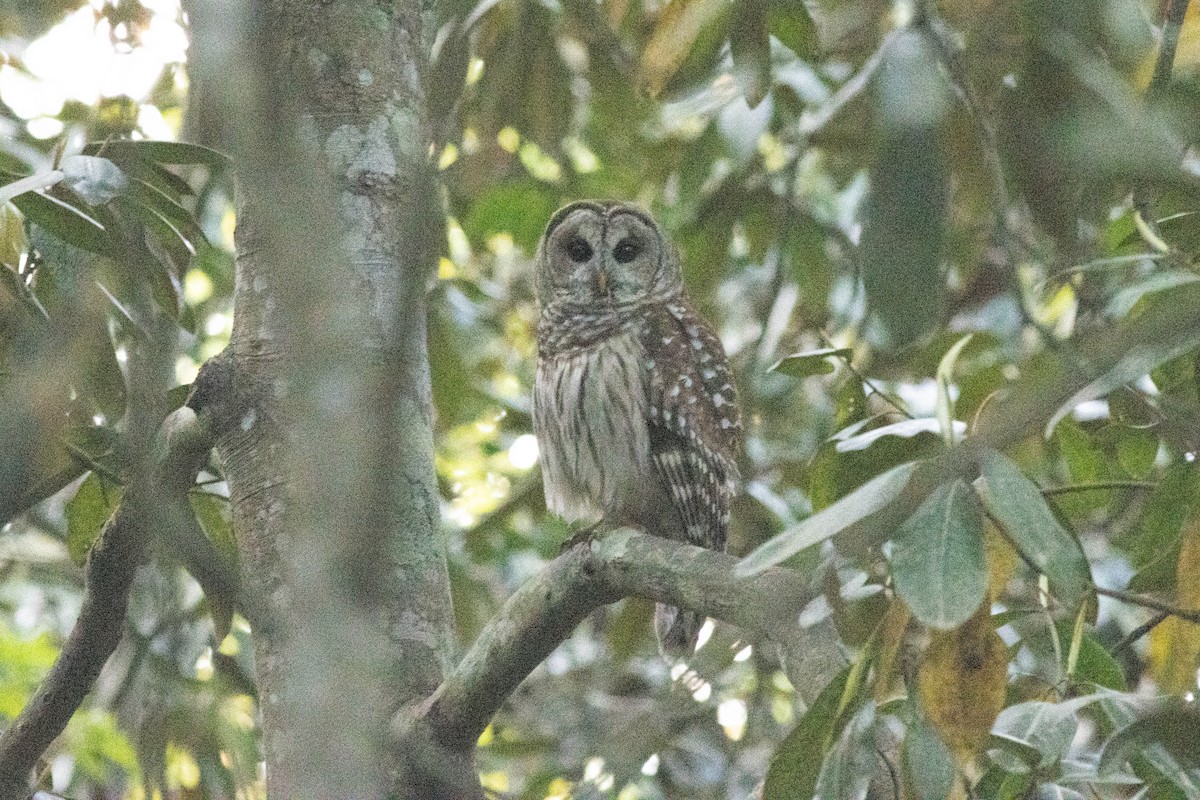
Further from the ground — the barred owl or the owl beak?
the owl beak

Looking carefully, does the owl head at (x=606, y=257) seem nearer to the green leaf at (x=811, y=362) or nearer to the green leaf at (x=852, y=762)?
the green leaf at (x=811, y=362)

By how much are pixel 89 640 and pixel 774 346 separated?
255cm

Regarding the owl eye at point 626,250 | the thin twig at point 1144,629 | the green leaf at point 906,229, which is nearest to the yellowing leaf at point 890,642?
the thin twig at point 1144,629

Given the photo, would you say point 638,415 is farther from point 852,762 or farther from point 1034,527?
point 1034,527

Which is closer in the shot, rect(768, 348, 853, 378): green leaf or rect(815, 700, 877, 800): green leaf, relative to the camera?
rect(815, 700, 877, 800): green leaf

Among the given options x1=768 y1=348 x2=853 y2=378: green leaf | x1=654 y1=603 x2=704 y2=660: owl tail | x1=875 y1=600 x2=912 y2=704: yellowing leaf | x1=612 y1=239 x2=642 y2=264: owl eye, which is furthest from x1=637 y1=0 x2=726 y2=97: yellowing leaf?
x1=654 y1=603 x2=704 y2=660: owl tail

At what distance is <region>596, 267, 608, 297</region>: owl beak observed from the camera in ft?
13.4

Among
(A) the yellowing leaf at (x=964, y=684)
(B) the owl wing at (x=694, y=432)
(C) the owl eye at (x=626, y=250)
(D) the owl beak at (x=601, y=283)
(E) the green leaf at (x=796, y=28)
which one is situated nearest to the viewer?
(A) the yellowing leaf at (x=964, y=684)

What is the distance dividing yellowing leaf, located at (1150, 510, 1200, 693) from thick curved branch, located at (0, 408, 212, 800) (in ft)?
4.61

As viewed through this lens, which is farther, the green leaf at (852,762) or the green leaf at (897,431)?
the green leaf at (897,431)

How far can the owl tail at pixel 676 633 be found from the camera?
3.89 metres

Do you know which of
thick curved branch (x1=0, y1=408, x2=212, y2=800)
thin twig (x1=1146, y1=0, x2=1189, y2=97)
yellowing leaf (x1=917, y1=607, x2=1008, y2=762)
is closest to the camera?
Answer: thin twig (x1=1146, y1=0, x2=1189, y2=97)

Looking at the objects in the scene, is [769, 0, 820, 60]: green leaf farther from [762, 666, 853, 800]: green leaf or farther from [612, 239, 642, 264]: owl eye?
[612, 239, 642, 264]: owl eye

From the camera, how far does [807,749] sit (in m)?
1.76
